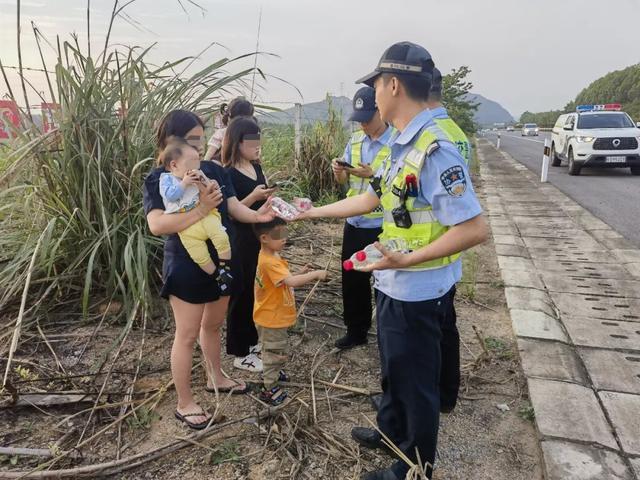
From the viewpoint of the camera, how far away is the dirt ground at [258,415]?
2.12 meters

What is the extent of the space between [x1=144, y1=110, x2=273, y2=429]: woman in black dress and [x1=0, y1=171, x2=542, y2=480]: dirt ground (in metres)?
0.24

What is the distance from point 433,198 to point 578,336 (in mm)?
2401

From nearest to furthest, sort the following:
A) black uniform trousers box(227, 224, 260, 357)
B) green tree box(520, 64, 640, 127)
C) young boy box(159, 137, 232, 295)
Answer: young boy box(159, 137, 232, 295) → black uniform trousers box(227, 224, 260, 357) → green tree box(520, 64, 640, 127)

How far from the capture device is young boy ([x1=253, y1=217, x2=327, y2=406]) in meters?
2.54

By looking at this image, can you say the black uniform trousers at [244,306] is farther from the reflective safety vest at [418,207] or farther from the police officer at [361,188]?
the reflective safety vest at [418,207]

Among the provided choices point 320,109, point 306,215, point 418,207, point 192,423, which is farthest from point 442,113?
point 320,109

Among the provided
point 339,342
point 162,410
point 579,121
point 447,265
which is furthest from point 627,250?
point 579,121

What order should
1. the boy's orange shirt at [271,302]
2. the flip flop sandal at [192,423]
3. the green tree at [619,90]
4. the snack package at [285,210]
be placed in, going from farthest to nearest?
1. the green tree at [619,90]
2. the boy's orange shirt at [271,302]
3. the snack package at [285,210]
4. the flip flop sandal at [192,423]

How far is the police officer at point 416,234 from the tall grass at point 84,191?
1.88m

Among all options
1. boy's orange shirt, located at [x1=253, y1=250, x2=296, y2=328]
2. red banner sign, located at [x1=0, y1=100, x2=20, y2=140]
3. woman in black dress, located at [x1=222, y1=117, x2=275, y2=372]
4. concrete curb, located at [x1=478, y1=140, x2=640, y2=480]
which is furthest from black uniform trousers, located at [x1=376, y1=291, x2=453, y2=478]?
red banner sign, located at [x1=0, y1=100, x2=20, y2=140]

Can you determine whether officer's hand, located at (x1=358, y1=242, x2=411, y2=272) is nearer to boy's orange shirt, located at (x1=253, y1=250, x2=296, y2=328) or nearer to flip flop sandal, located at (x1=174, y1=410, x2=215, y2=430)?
boy's orange shirt, located at (x1=253, y1=250, x2=296, y2=328)

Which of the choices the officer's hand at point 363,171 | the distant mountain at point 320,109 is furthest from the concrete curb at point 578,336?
the distant mountain at point 320,109

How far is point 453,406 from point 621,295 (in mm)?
2684

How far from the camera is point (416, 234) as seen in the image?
5.79ft
